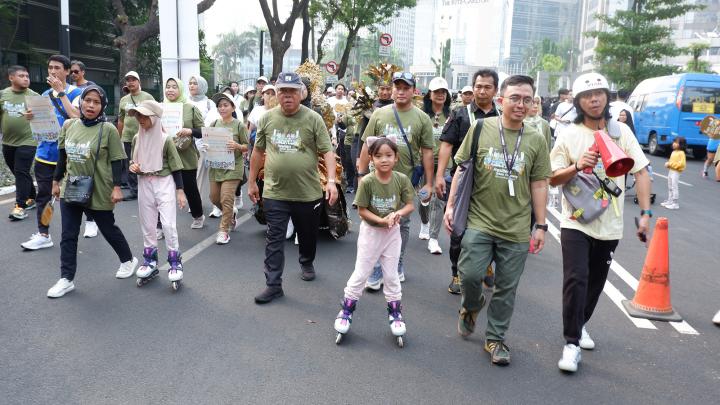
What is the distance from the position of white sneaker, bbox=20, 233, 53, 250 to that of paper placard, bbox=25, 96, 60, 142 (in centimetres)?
115

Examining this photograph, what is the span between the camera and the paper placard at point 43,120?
6.81 metres

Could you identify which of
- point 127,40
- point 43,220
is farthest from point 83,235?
point 127,40

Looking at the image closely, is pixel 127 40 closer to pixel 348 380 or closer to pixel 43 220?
pixel 43 220

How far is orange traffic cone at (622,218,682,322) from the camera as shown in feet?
16.8

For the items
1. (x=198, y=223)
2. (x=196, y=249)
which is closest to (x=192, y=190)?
(x=198, y=223)

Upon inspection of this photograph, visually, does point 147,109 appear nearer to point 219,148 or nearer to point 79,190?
point 79,190

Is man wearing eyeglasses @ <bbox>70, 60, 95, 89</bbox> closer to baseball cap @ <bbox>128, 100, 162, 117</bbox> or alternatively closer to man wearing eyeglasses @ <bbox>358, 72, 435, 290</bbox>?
baseball cap @ <bbox>128, 100, 162, 117</bbox>

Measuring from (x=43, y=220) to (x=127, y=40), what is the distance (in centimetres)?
1440

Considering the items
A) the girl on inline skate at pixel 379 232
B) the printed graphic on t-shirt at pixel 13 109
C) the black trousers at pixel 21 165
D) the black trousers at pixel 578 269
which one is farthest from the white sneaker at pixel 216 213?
the black trousers at pixel 578 269

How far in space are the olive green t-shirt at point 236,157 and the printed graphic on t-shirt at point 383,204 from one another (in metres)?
3.29

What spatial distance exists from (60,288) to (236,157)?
9.17ft

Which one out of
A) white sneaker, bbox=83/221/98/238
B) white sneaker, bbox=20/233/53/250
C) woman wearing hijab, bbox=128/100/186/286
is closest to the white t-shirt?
woman wearing hijab, bbox=128/100/186/286

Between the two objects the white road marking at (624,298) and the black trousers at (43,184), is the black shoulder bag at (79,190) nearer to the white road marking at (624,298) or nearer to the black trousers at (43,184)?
the black trousers at (43,184)

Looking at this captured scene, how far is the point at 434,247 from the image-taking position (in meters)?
6.96
